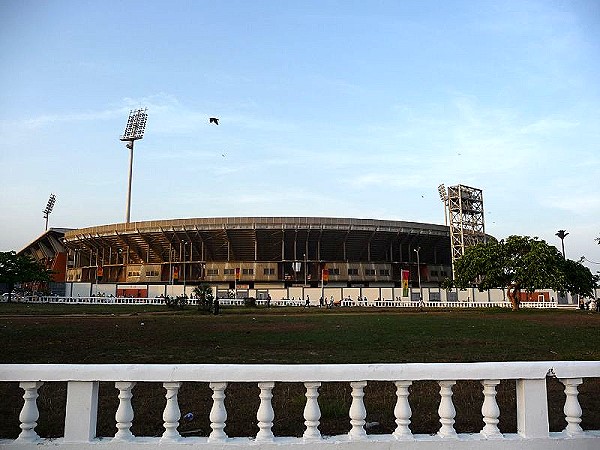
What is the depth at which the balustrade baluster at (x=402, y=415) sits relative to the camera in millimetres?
3822

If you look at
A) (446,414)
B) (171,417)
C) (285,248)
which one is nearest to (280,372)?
(171,417)

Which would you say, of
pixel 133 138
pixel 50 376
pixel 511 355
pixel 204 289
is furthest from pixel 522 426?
pixel 133 138

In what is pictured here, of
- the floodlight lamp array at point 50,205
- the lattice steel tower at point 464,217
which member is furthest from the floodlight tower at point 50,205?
the lattice steel tower at point 464,217

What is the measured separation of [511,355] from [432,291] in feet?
182

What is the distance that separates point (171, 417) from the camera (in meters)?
3.80

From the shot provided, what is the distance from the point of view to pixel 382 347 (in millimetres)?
13398

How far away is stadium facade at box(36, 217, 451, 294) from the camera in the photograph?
8050 cm

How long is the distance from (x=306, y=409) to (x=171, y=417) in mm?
982

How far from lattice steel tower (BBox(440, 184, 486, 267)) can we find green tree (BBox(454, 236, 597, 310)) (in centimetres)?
3484

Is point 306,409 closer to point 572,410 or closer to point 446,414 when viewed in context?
point 446,414

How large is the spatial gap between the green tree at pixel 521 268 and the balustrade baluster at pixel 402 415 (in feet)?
142

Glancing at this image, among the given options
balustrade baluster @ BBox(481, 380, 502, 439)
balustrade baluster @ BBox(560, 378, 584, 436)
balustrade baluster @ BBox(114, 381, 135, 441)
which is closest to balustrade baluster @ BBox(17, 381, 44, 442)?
balustrade baluster @ BBox(114, 381, 135, 441)

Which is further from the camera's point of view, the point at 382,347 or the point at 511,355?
the point at 382,347

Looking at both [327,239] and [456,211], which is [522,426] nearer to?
[327,239]
